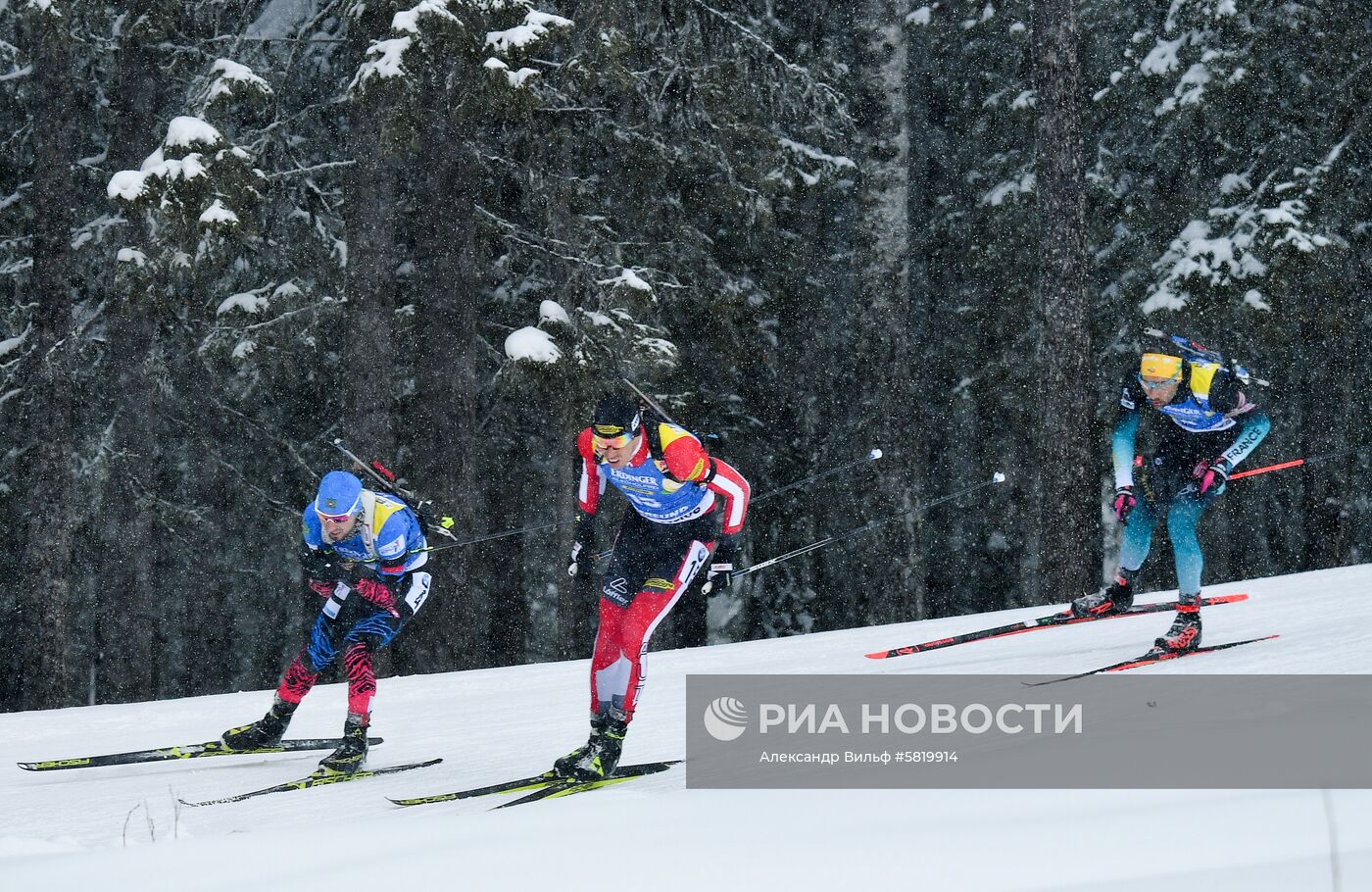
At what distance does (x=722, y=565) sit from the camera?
688cm

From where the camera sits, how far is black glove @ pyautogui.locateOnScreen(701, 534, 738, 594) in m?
6.85

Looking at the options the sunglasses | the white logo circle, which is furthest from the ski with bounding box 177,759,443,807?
the sunglasses

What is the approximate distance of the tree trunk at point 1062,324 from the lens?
45.3 feet

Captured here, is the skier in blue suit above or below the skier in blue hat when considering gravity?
above

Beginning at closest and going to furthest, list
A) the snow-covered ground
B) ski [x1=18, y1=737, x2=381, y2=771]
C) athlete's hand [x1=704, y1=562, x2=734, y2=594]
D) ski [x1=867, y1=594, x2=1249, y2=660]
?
the snow-covered ground < athlete's hand [x1=704, y1=562, x2=734, y2=594] < ski [x1=18, y1=737, x2=381, y2=771] < ski [x1=867, y1=594, x2=1249, y2=660]

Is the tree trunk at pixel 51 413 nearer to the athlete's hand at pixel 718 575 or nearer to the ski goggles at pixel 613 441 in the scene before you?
the ski goggles at pixel 613 441

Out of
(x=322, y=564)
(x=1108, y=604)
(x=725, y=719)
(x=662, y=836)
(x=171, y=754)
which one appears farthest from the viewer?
(x=1108, y=604)

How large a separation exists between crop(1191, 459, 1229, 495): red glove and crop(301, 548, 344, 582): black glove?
16.3 ft

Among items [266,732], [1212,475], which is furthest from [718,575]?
[1212,475]

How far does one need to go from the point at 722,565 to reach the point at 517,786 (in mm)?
1340

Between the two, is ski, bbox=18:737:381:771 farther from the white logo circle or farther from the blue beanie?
the white logo circle

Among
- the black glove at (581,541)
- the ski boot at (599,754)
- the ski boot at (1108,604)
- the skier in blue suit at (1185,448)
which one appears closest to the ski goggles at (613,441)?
the black glove at (581,541)

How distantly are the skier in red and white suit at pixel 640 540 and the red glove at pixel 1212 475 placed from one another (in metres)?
3.29

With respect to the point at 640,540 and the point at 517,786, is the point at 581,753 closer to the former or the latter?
the point at 517,786
